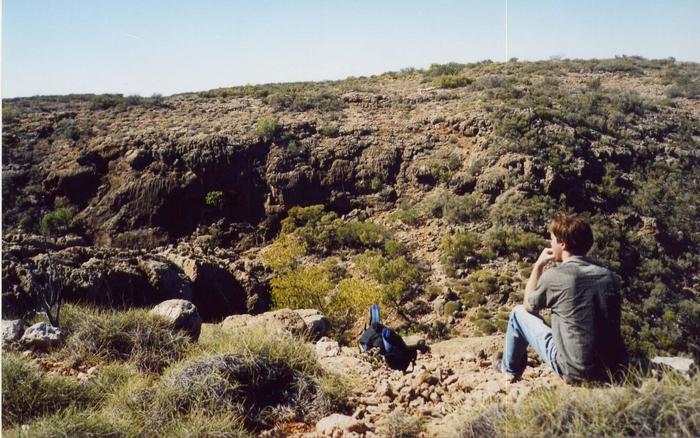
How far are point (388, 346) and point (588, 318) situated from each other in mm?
2326

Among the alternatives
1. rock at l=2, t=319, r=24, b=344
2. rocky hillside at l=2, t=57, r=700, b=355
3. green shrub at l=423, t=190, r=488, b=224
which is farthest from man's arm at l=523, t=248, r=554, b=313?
green shrub at l=423, t=190, r=488, b=224

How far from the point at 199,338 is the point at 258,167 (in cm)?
1125

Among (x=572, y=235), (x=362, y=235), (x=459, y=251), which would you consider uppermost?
(x=572, y=235)

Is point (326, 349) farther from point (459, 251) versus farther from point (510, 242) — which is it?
point (510, 242)

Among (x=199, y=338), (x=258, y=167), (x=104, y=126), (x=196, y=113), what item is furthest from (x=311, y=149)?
(x=199, y=338)

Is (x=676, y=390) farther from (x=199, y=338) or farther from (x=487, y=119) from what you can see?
(x=487, y=119)

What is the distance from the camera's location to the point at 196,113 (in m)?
19.0

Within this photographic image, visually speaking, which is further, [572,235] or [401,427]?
[401,427]

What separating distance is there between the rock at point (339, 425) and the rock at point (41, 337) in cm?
290

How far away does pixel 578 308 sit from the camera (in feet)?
9.77

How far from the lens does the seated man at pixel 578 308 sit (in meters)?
2.96

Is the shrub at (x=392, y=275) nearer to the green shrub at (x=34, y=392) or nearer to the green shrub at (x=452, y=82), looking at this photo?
the green shrub at (x=34, y=392)

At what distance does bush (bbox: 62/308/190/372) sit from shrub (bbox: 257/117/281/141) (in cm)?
1216

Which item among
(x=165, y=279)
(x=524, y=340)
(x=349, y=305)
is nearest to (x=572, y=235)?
(x=524, y=340)
